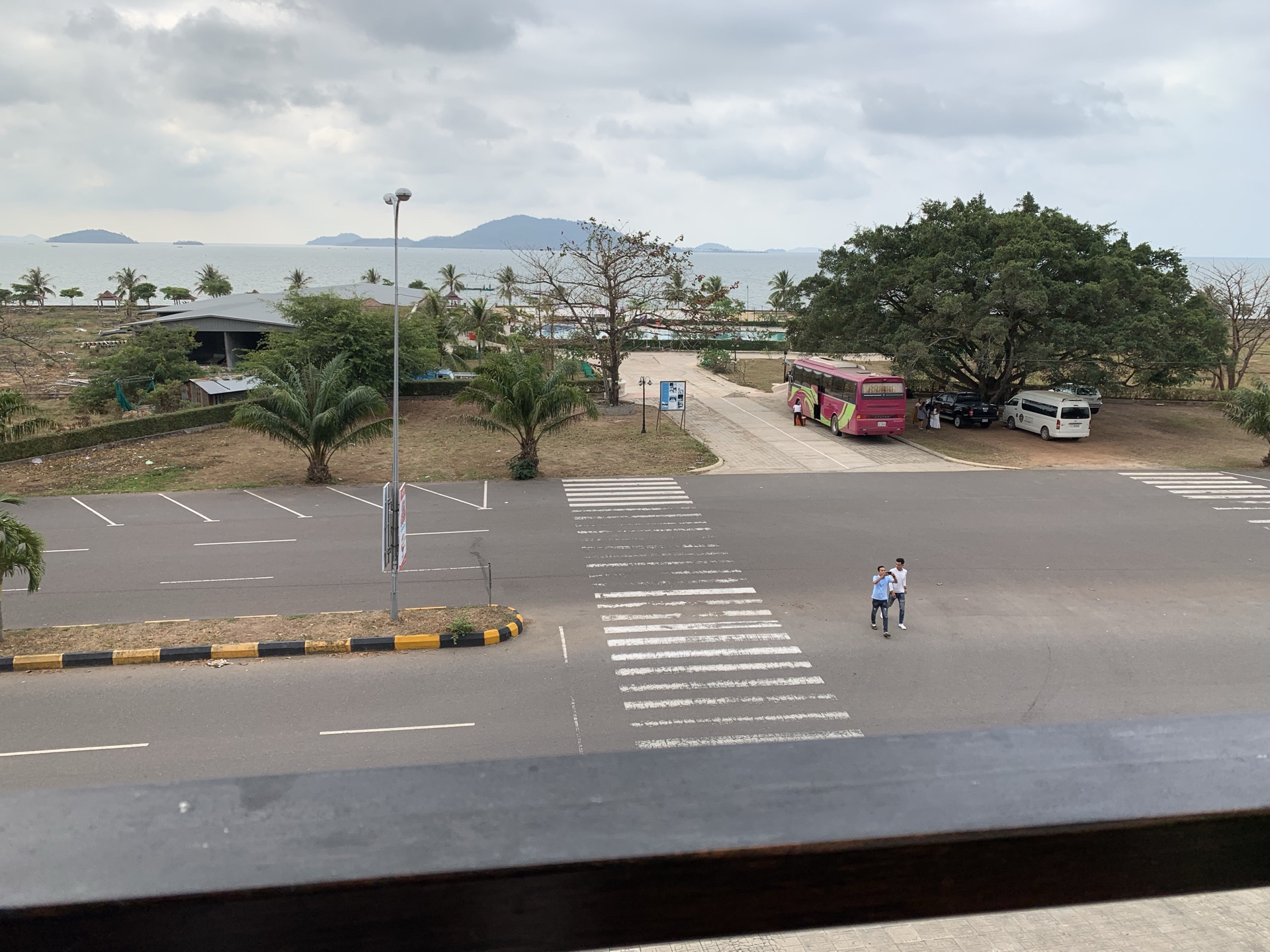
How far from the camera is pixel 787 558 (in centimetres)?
1912

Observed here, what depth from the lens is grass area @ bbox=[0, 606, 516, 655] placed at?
14.1m

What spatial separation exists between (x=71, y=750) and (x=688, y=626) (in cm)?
933

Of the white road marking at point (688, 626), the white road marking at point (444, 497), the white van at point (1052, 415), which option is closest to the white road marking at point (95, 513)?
the white road marking at point (444, 497)

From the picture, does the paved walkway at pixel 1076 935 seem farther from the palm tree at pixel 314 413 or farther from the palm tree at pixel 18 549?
the palm tree at pixel 314 413

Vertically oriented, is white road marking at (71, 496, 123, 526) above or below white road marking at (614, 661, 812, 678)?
below

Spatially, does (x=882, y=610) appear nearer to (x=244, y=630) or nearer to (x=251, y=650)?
(x=251, y=650)

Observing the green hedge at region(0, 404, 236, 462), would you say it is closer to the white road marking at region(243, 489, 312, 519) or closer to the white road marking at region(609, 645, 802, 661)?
the white road marking at region(243, 489, 312, 519)

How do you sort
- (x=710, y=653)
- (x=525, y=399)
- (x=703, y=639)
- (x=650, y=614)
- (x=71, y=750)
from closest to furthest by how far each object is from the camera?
1. (x=71, y=750)
2. (x=710, y=653)
3. (x=703, y=639)
4. (x=650, y=614)
5. (x=525, y=399)

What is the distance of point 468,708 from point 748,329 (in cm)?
6657

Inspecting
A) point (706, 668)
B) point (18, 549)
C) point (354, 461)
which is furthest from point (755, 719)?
point (354, 461)

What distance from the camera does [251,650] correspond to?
46.0 feet

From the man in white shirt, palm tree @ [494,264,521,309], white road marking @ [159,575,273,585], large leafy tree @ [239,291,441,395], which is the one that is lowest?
white road marking @ [159,575,273,585]

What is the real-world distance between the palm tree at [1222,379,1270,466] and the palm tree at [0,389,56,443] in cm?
3867

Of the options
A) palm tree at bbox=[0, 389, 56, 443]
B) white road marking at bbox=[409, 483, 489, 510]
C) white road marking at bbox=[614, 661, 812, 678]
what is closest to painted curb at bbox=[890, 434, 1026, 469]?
white road marking at bbox=[409, 483, 489, 510]
